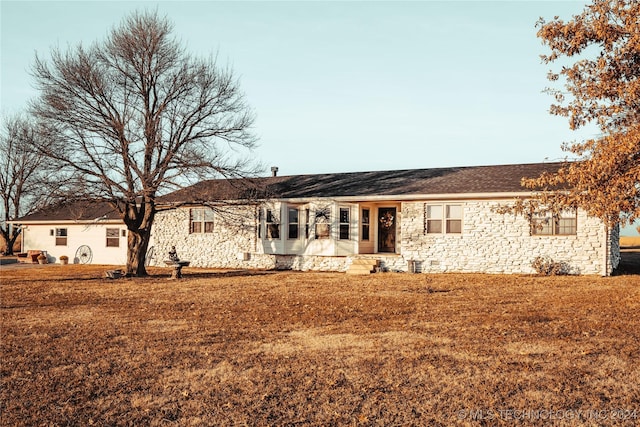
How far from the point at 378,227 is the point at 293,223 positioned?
3749 mm

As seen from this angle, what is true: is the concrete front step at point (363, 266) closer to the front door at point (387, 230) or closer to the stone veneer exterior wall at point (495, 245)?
the stone veneer exterior wall at point (495, 245)

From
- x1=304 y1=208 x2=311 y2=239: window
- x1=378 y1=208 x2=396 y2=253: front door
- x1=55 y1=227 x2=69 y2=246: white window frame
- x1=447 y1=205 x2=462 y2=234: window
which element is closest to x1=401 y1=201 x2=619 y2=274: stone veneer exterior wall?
x1=447 y1=205 x2=462 y2=234: window

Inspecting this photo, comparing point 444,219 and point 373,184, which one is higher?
point 373,184

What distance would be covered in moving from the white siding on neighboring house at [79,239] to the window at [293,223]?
9993mm

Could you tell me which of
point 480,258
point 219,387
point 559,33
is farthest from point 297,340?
point 480,258

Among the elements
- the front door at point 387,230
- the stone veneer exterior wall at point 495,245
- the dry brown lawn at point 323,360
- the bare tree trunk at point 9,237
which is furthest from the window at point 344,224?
the bare tree trunk at point 9,237

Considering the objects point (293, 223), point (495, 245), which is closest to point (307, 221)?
point (293, 223)

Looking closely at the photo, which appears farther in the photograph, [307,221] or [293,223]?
[293,223]

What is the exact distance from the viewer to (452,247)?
22.1 meters

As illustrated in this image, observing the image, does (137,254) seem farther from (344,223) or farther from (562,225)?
(562,225)

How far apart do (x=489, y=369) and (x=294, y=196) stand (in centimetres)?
1858

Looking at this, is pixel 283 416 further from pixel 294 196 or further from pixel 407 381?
pixel 294 196

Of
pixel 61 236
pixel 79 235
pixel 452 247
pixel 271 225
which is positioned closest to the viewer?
pixel 452 247

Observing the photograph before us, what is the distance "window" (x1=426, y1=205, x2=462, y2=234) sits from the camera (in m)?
22.2
